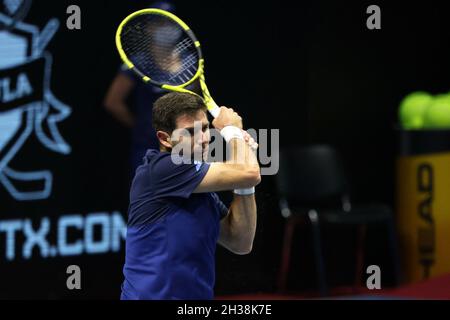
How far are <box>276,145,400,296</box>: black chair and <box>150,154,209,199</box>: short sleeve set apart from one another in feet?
9.73

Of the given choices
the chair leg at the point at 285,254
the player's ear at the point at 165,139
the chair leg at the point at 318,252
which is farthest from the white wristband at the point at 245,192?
the chair leg at the point at 285,254

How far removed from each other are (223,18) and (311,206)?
165cm

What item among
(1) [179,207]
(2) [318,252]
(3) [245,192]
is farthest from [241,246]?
(2) [318,252]

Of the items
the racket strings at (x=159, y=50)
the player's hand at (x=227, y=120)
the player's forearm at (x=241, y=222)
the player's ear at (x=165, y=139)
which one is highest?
the racket strings at (x=159, y=50)

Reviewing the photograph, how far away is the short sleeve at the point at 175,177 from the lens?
3102 mm

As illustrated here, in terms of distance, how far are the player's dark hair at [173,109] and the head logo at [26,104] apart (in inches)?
87.7

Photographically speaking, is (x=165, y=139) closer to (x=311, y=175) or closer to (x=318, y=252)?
(x=318, y=252)

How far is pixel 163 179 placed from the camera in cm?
312

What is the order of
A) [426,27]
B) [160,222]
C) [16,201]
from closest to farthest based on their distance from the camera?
1. [160,222]
2. [16,201]
3. [426,27]

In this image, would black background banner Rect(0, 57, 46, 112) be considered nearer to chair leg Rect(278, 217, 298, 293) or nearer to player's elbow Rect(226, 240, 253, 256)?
chair leg Rect(278, 217, 298, 293)

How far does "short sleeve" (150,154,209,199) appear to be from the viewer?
310 cm

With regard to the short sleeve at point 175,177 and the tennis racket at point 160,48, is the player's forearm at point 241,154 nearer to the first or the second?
the short sleeve at point 175,177
